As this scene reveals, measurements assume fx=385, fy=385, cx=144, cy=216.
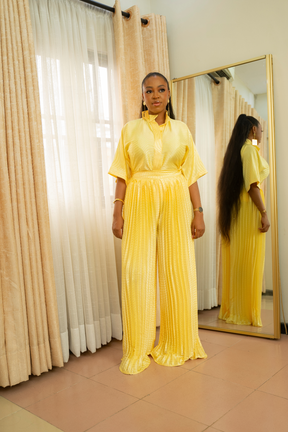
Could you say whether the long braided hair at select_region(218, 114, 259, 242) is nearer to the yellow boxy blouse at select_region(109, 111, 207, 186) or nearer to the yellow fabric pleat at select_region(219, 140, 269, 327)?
the yellow fabric pleat at select_region(219, 140, 269, 327)

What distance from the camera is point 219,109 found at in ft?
8.71

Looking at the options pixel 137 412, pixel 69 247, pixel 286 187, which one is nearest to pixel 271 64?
pixel 286 187

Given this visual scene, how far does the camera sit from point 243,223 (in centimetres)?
257

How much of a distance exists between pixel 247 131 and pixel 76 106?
1.11 meters

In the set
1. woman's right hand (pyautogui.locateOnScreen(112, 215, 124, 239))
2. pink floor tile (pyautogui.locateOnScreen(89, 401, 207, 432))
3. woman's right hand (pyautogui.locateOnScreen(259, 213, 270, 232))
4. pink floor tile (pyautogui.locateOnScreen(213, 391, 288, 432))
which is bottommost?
pink floor tile (pyautogui.locateOnScreen(213, 391, 288, 432))

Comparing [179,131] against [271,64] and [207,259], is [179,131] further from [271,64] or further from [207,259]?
[207,259]

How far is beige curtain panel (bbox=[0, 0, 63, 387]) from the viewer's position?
77.9 inches

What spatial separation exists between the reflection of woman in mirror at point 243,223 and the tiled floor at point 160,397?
34cm

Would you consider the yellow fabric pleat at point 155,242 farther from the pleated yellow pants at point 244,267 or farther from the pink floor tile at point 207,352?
the pleated yellow pants at point 244,267

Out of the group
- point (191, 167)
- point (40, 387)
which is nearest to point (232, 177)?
point (191, 167)

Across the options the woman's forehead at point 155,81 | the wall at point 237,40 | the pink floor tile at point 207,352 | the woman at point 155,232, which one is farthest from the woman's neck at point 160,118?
the pink floor tile at point 207,352

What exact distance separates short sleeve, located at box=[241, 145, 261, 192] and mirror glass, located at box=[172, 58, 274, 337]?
6 centimetres

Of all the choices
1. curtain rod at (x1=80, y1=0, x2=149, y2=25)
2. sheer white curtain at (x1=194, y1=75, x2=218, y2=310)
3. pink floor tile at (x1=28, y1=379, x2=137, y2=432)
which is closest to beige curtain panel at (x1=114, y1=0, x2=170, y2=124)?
curtain rod at (x1=80, y1=0, x2=149, y2=25)

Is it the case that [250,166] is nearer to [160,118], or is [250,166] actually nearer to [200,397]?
[160,118]
